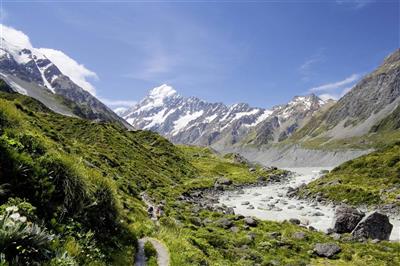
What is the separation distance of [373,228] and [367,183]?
4336 cm

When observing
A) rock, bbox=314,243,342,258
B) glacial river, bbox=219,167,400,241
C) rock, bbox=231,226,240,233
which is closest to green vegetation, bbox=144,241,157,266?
rock, bbox=314,243,342,258

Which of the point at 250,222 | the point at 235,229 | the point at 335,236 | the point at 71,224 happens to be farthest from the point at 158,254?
the point at 335,236

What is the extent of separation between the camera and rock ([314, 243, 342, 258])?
99.9 feet

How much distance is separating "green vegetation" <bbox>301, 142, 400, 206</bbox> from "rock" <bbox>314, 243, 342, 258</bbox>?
3057 centimetres

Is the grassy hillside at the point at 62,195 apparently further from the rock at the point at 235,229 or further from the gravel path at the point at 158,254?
the rock at the point at 235,229

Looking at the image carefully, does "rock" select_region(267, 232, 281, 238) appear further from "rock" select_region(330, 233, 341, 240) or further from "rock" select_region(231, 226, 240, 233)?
"rock" select_region(330, 233, 341, 240)

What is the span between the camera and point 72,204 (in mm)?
13312

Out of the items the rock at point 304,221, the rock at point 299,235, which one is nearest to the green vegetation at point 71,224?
the rock at point 299,235

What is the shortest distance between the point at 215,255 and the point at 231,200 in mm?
50643

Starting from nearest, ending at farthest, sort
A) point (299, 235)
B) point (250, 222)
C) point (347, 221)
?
point (299, 235), point (347, 221), point (250, 222)

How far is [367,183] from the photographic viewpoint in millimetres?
76688

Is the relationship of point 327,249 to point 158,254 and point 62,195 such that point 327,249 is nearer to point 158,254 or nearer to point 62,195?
point 158,254

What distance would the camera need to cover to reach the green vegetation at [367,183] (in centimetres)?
6200

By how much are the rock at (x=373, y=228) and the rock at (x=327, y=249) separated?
6944mm
